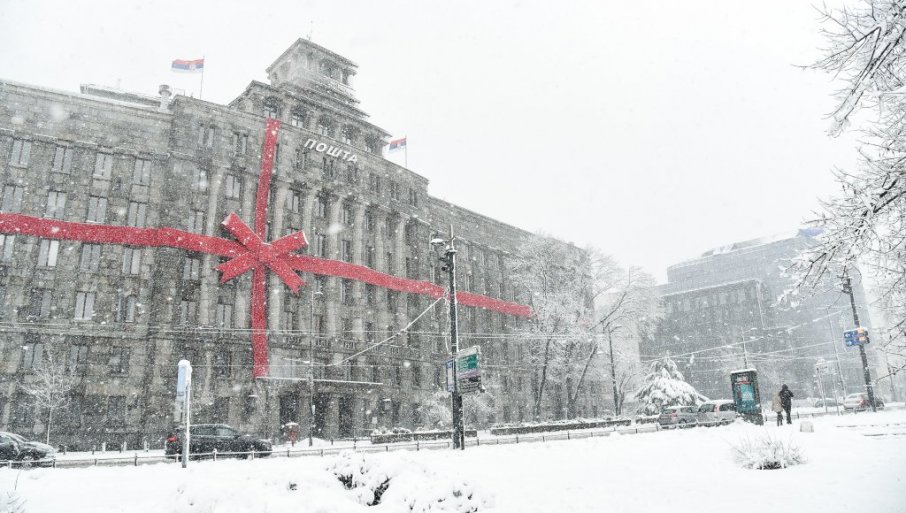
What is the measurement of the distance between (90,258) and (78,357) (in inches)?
267

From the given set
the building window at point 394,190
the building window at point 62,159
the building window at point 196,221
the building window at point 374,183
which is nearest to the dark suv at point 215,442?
the building window at point 196,221

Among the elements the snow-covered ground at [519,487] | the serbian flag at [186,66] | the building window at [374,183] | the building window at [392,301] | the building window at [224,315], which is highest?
the serbian flag at [186,66]

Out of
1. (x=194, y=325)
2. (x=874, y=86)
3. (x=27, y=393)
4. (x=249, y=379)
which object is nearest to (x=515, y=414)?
(x=249, y=379)

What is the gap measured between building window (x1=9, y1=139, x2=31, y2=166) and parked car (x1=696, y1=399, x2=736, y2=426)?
4673cm

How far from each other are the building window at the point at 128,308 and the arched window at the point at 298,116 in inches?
856

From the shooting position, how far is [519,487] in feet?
38.2

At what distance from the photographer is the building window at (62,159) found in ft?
133

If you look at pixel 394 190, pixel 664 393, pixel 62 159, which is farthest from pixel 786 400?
pixel 62 159

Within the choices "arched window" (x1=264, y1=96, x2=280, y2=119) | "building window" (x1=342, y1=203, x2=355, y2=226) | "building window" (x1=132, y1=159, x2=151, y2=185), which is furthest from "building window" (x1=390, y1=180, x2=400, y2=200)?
"building window" (x1=132, y1=159, x2=151, y2=185)

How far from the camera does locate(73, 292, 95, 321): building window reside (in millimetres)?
39031

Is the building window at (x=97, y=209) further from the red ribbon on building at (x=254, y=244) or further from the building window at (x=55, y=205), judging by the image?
the building window at (x=55, y=205)

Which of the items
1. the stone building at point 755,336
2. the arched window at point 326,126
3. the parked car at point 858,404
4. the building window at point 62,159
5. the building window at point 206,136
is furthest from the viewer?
the stone building at point 755,336

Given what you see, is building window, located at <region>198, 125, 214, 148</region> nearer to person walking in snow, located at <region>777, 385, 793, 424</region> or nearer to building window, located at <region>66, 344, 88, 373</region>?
building window, located at <region>66, 344, 88, 373</region>

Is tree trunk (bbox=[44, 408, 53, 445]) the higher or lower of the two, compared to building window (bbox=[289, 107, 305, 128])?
lower
